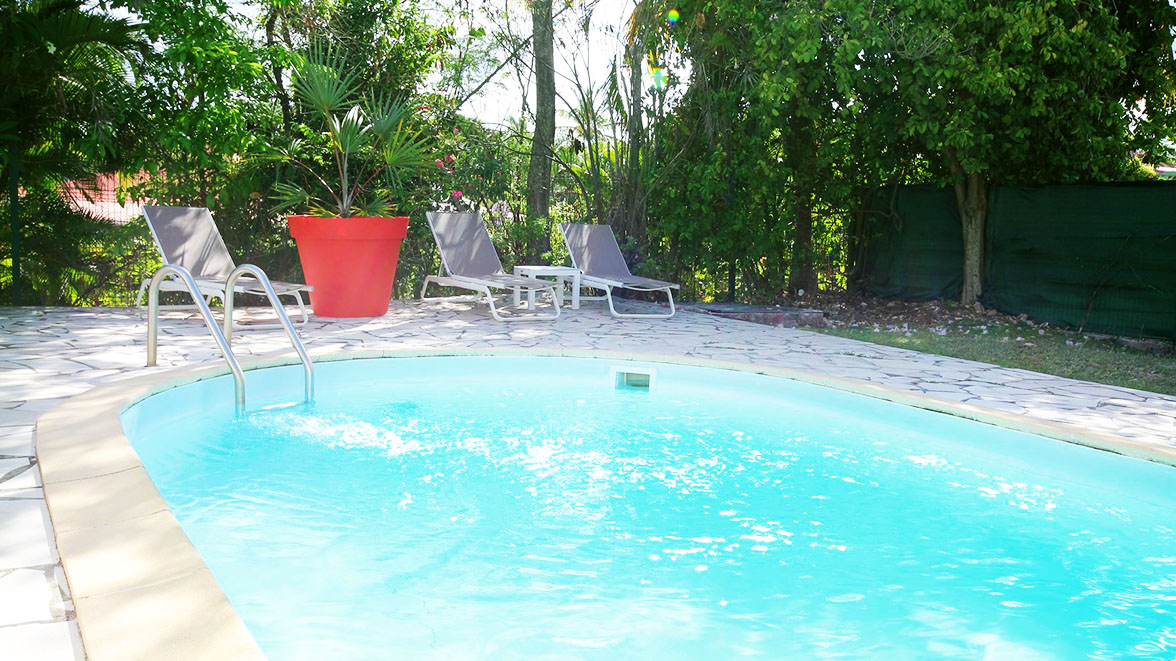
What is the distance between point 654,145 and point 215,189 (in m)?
4.70

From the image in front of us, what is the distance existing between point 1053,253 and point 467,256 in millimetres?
A: 5892

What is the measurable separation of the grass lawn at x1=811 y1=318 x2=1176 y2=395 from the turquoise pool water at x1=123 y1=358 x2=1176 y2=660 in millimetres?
2347

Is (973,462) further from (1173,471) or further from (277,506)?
(277,506)

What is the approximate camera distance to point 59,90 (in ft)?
24.8

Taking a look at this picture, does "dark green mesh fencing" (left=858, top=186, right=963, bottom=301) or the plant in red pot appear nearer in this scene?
the plant in red pot

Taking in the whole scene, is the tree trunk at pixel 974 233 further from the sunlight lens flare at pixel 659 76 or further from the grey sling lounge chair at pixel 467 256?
the grey sling lounge chair at pixel 467 256

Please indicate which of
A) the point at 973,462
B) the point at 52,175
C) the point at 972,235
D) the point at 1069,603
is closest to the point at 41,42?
the point at 52,175

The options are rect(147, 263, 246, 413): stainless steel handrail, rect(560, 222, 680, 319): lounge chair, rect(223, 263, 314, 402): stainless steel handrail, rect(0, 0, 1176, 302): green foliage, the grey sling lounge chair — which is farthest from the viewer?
rect(560, 222, 680, 319): lounge chair

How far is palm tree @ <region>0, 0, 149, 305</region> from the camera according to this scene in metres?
7.20

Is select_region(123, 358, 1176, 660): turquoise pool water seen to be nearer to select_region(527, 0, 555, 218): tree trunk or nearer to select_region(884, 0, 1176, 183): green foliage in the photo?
select_region(884, 0, 1176, 183): green foliage

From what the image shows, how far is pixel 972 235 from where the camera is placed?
383 inches

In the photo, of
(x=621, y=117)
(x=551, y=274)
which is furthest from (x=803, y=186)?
(x=551, y=274)

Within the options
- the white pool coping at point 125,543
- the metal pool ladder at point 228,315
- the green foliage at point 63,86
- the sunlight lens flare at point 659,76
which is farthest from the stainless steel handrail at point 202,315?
the sunlight lens flare at point 659,76

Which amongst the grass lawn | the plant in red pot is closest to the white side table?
the plant in red pot
